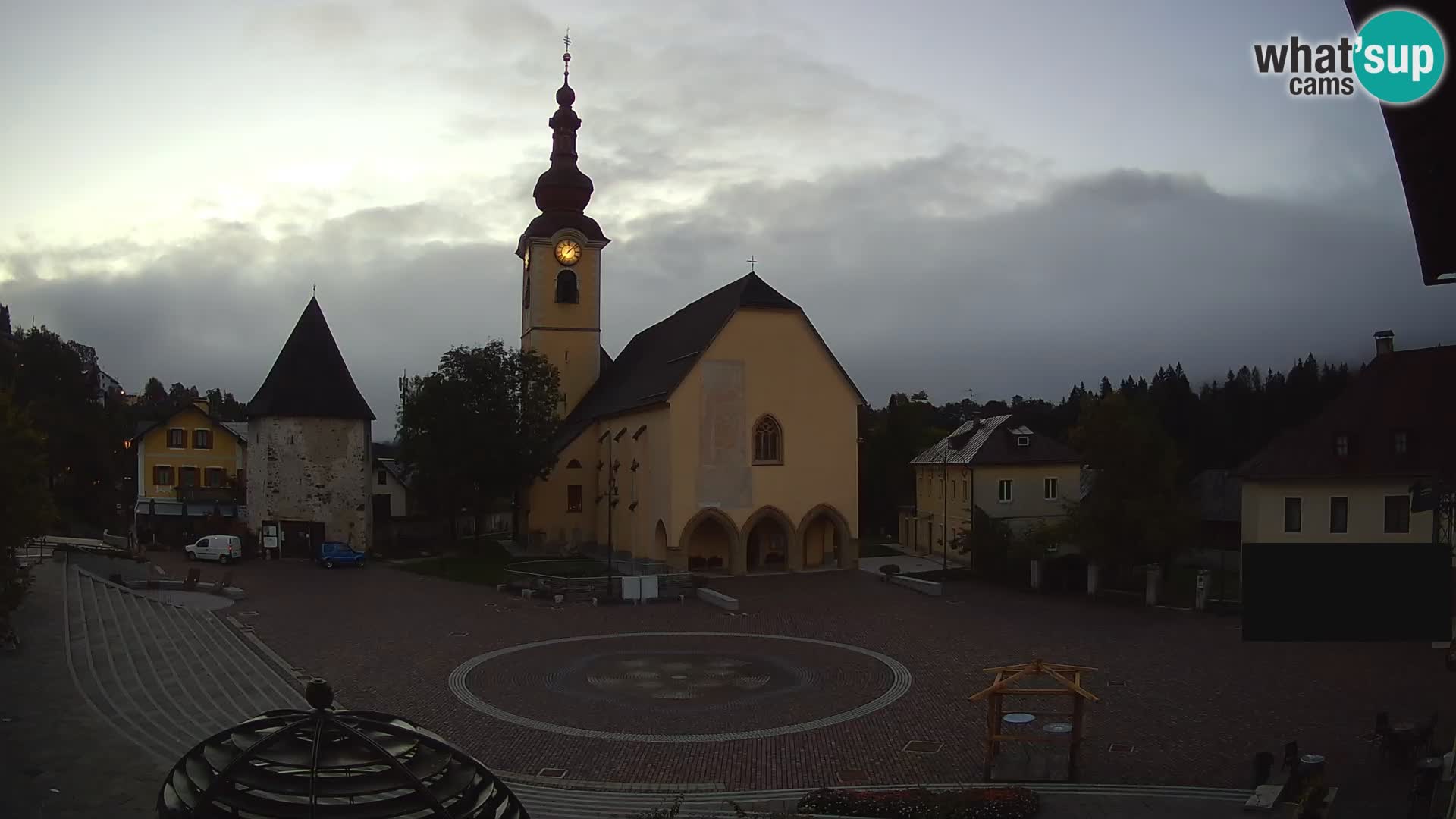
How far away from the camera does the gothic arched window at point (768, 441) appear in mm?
38906

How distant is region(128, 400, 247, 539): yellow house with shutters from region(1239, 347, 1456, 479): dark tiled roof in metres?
47.1

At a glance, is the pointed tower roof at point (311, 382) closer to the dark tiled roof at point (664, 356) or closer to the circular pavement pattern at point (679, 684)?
the dark tiled roof at point (664, 356)

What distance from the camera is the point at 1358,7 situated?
3549 millimetres

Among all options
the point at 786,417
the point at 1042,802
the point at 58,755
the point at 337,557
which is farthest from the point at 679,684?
the point at 337,557

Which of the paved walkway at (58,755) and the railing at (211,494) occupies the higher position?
the railing at (211,494)

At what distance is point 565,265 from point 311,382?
13301 millimetres

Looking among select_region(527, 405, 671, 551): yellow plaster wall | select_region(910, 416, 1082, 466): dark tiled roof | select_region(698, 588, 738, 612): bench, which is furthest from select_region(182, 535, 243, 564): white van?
select_region(910, 416, 1082, 466): dark tiled roof

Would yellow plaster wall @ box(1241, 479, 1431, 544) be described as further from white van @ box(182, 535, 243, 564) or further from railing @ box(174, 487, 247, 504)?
railing @ box(174, 487, 247, 504)

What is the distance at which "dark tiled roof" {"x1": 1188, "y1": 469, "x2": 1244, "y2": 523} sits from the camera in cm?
4584

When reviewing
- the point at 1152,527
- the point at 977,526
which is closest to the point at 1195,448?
the point at 977,526

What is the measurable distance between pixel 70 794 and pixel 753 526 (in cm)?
2959

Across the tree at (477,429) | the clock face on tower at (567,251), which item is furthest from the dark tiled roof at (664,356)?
the clock face on tower at (567,251)

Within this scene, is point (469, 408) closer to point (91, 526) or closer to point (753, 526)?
point (753, 526)

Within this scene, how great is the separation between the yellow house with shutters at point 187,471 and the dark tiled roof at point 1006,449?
3620 cm
